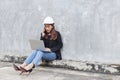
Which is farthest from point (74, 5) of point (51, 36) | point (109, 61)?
point (109, 61)

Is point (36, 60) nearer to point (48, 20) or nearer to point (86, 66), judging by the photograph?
point (48, 20)

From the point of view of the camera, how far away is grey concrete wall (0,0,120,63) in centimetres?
696

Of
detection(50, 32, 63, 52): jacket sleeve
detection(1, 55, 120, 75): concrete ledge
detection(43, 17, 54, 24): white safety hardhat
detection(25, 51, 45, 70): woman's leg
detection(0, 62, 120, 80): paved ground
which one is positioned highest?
detection(43, 17, 54, 24): white safety hardhat

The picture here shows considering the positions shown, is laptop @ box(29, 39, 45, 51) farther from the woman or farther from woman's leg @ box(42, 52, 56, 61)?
woman's leg @ box(42, 52, 56, 61)

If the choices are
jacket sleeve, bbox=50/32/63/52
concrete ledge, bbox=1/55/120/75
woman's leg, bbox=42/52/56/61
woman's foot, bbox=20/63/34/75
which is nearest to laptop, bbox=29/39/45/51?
woman's leg, bbox=42/52/56/61

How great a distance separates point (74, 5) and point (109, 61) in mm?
1372

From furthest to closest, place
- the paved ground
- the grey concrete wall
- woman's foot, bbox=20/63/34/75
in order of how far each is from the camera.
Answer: the grey concrete wall → woman's foot, bbox=20/63/34/75 → the paved ground

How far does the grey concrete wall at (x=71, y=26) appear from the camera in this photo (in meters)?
6.96

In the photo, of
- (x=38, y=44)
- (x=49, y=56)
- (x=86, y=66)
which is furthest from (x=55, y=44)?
(x=86, y=66)

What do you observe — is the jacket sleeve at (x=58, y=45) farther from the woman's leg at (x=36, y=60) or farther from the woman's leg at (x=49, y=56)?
the woman's leg at (x=36, y=60)

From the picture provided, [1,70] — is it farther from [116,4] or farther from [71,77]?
[116,4]

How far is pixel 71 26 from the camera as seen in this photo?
7.39 m

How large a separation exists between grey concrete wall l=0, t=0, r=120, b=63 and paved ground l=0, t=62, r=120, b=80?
0.40 m

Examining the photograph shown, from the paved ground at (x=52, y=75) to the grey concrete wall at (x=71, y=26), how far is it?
0.40 meters
